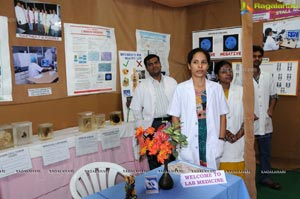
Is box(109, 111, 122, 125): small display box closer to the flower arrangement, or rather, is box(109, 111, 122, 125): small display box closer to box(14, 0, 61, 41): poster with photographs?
box(14, 0, 61, 41): poster with photographs

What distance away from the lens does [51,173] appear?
88.0 inches

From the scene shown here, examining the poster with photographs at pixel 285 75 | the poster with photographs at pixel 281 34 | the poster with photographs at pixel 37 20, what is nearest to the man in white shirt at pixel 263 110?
the poster with photographs at pixel 285 75

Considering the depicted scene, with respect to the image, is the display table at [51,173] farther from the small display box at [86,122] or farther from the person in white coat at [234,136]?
the person in white coat at [234,136]

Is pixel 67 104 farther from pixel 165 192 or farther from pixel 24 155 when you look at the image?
pixel 165 192

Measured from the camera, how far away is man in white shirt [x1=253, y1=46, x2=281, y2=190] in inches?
111

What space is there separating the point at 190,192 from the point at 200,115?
784mm

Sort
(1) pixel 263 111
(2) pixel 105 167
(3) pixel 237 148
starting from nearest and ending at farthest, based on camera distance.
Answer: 1. (2) pixel 105 167
2. (3) pixel 237 148
3. (1) pixel 263 111

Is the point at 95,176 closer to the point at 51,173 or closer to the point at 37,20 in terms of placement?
the point at 51,173

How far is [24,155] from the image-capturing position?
2043mm

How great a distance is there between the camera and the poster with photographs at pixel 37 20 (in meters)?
2.28

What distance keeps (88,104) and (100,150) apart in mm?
562

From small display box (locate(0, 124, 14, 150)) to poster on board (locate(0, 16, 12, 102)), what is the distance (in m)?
0.28

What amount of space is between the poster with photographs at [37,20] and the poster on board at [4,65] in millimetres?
112

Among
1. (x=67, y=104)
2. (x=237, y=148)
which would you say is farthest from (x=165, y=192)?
(x=67, y=104)
